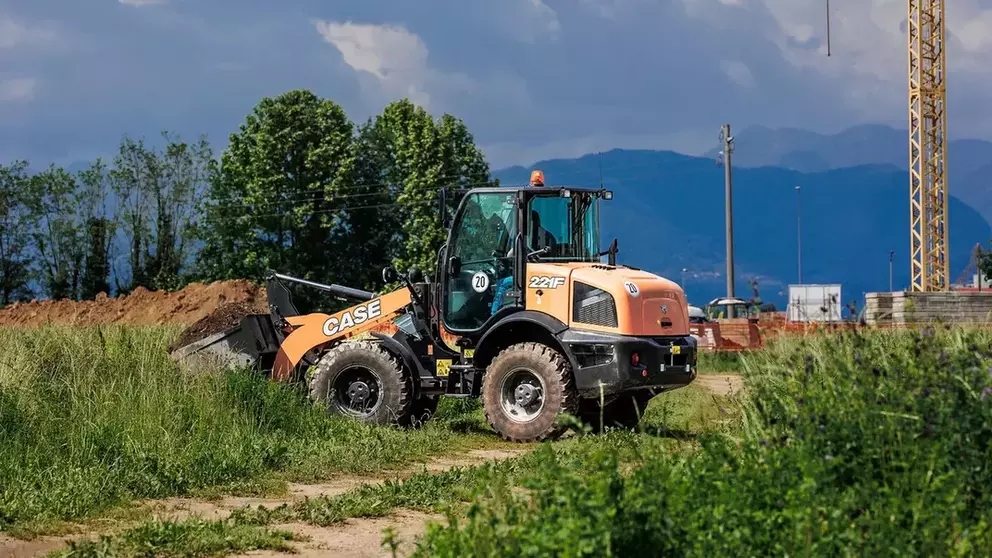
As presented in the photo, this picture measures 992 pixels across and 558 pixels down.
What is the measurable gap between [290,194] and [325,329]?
137ft

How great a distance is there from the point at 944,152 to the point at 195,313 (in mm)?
36358

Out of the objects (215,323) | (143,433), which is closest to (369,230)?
(215,323)

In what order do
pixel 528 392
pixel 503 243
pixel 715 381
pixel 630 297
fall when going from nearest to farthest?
pixel 630 297, pixel 528 392, pixel 503 243, pixel 715 381

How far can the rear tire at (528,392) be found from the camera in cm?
1323

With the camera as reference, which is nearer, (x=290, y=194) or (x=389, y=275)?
(x=389, y=275)

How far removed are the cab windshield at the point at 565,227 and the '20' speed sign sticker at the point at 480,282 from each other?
2.20 feet

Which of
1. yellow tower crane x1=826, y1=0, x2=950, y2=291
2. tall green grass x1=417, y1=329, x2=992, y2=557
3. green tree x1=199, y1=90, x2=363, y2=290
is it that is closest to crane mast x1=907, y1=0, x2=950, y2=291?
yellow tower crane x1=826, y1=0, x2=950, y2=291

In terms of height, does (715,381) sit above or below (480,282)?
below

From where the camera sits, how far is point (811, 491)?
17.9 ft

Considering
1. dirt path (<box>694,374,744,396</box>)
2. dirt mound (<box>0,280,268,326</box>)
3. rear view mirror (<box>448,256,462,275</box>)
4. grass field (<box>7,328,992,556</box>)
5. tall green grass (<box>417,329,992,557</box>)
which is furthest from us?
dirt mound (<box>0,280,268,326</box>)

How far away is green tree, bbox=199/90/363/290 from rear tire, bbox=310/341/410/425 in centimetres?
4045

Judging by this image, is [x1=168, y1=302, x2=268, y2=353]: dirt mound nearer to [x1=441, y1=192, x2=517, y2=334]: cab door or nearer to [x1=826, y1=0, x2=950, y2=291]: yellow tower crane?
[x1=441, y1=192, x2=517, y2=334]: cab door

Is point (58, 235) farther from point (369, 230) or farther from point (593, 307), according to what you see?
point (593, 307)

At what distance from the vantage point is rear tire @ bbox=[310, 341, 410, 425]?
14.4 metres
